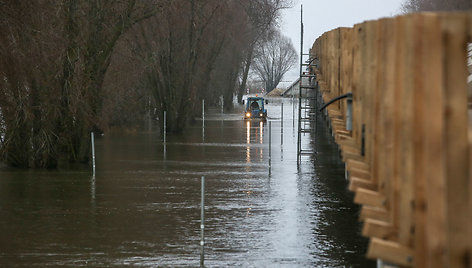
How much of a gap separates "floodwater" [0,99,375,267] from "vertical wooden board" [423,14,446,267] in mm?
9852

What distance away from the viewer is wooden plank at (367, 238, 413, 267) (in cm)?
467

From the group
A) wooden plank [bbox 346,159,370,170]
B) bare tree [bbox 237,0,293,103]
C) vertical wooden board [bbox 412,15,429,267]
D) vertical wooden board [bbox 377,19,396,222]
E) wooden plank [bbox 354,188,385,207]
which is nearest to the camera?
vertical wooden board [bbox 412,15,429,267]

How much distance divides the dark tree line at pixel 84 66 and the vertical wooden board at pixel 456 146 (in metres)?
15.1

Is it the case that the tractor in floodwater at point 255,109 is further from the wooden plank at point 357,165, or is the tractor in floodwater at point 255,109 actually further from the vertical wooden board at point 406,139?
the vertical wooden board at point 406,139

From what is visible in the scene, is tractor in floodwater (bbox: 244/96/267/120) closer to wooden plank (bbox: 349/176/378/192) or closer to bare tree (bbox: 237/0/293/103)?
bare tree (bbox: 237/0/293/103)

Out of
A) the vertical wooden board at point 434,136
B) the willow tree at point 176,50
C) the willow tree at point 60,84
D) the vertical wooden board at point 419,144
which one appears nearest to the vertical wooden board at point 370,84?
the vertical wooden board at point 419,144

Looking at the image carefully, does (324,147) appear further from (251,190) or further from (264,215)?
(264,215)

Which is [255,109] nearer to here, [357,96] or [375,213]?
[357,96]

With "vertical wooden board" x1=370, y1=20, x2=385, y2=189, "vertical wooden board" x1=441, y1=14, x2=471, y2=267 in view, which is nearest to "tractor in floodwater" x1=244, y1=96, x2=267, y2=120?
"vertical wooden board" x1=370, y1=20, x2=385, y2=189

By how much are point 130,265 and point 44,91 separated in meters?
15.1

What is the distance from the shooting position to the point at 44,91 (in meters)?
27.6

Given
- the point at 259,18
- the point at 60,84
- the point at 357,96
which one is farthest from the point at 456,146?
the point at 259,18

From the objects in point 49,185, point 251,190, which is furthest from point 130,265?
point 49,185

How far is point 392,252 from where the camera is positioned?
4738 mm
